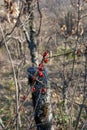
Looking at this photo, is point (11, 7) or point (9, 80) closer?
point (11, 7)

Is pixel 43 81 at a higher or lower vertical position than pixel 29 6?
lower

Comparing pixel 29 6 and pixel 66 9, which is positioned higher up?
pixel 29 6

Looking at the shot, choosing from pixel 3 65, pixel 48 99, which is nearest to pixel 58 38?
pixel 3 65

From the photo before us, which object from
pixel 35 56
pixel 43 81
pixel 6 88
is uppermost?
pixel 43 81

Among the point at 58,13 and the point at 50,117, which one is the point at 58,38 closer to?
the point at 58,13

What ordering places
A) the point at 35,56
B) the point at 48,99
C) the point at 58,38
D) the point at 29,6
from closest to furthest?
the point at 48,99 < the point at 29,6 < the point at 35,56 < the point at 58,38

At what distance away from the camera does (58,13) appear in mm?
16406

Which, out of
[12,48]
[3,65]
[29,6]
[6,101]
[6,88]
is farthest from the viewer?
[12,48]

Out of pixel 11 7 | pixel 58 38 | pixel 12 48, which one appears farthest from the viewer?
pixel 58 38

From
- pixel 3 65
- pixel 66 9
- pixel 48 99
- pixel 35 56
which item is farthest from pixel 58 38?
pixel 48 99

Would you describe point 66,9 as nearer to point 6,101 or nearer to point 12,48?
point 12,48

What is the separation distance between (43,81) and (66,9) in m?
13.0

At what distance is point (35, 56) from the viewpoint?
538 cm

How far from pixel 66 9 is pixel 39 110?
1287 centimetres
